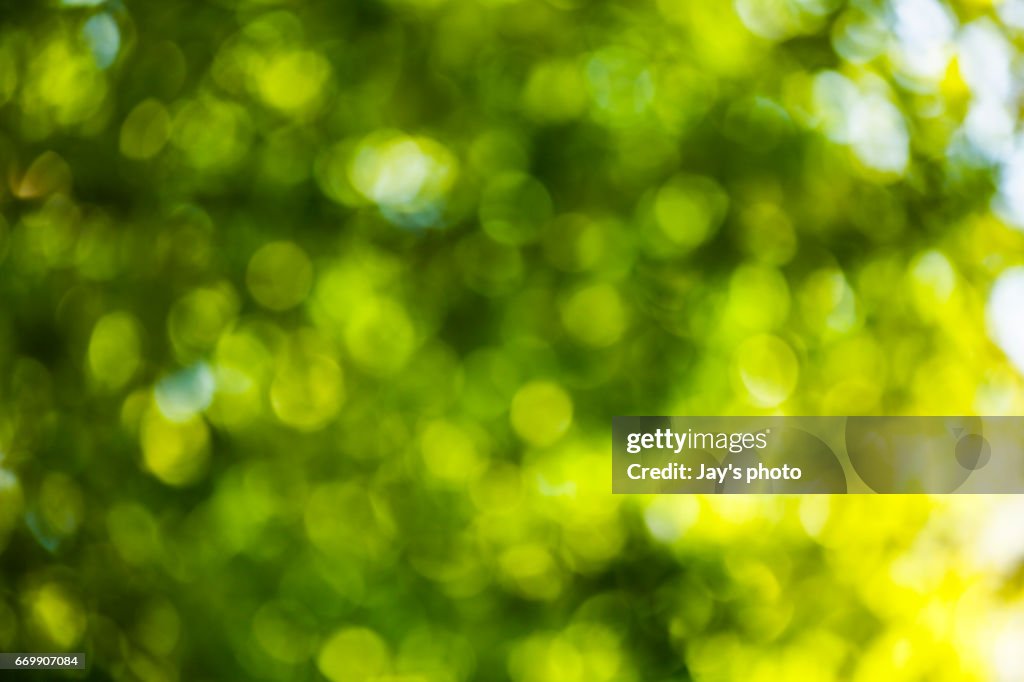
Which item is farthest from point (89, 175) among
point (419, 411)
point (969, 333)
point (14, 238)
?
point (969, 333)

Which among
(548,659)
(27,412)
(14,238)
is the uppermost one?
(14,238)

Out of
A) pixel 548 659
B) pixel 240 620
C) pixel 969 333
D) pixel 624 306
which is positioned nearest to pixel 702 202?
pixel 624 306

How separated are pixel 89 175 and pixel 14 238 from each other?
88 mm

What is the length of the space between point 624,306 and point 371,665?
0.30 m

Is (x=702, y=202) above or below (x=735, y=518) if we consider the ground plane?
above

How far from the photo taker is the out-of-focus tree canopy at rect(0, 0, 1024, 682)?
1.85ft

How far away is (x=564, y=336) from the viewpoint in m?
0.56

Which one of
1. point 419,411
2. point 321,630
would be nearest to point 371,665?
point 321,630

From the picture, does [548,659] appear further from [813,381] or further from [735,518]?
[813,381]

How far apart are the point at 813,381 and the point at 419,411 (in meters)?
0.28

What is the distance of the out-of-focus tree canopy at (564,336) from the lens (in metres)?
0.56

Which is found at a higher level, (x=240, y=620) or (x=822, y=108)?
(x=822, y=108)

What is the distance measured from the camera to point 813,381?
580 mm

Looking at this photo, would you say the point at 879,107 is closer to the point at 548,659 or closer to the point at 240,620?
the point at 548,659
